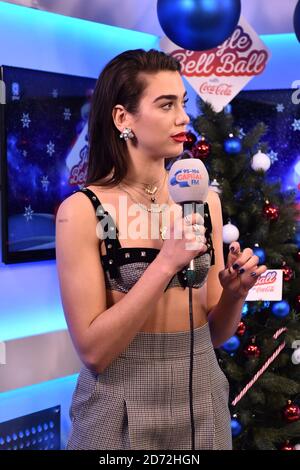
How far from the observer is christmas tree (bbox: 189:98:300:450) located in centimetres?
304

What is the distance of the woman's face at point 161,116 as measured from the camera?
158 centimetres

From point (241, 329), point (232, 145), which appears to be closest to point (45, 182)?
point (232, 145)

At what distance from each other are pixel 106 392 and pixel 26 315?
5.70ft

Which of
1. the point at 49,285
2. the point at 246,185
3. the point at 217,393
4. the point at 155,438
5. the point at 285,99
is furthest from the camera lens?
the point at 285,99

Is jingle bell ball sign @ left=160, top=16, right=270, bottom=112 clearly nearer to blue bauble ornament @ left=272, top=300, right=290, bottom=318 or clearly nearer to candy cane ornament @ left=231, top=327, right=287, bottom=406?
blue bauble ornament @ left=272, top=300, right=290, bottom=318

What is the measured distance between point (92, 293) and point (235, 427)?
1846 mm

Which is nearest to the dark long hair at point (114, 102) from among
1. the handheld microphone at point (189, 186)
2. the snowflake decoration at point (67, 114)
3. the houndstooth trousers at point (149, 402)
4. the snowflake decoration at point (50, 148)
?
the handheld microphone at point (189, 186)

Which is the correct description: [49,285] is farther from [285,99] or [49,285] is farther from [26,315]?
[285,99]

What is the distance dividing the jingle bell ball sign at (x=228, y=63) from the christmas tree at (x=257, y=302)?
0.42 feet

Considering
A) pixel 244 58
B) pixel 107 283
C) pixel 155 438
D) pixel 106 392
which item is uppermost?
pixel 244 58

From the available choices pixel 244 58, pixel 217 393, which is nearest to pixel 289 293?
pixel 244 58

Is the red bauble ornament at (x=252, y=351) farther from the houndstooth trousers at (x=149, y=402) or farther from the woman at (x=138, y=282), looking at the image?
the houndstooth trousers at (x=149, y=402)

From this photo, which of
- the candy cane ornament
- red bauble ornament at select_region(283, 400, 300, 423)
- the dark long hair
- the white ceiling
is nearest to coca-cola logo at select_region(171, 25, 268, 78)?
the white ceiling

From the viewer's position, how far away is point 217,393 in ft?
5.24
